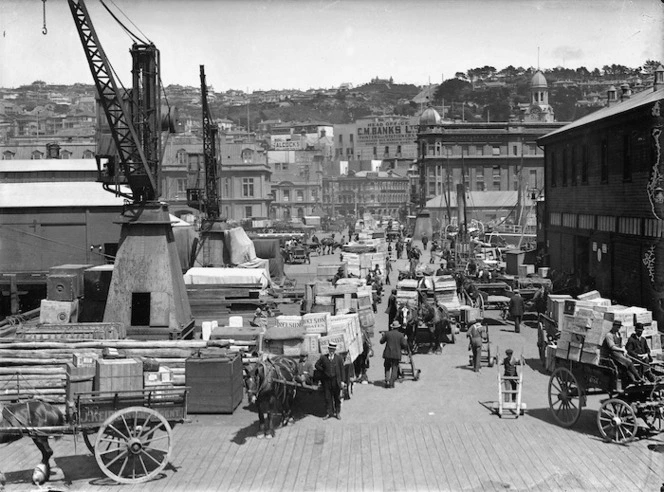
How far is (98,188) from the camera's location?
4128 centimetres

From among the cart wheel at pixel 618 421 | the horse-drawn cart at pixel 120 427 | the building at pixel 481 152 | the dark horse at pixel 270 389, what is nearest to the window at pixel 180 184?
the building at pixel 481 152

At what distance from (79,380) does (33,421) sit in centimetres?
203

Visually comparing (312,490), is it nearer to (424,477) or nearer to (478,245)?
(424,477)

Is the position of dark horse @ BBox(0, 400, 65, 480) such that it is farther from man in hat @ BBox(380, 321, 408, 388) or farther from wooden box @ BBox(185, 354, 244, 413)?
man in hat @ BBox(380, 321, 408, 388)

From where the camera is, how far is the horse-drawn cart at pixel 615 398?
13.4 m

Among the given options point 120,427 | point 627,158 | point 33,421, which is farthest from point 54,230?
point 120,427

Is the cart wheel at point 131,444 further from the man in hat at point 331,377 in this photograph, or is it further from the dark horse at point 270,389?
the man in hat at point 331,377

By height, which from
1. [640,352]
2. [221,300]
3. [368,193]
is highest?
[368,193]

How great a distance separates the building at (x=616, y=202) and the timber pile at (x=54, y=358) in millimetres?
14937

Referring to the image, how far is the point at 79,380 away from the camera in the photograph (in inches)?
563

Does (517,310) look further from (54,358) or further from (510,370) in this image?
(54,358)

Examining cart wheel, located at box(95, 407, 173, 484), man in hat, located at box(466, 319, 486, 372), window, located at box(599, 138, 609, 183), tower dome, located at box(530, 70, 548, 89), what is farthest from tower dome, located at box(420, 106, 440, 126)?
cart wheel, located at box(95, 407, 173, 484)

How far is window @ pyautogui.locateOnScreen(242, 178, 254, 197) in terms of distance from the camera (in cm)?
10850

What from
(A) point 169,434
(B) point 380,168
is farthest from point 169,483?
(B) point 380,168
